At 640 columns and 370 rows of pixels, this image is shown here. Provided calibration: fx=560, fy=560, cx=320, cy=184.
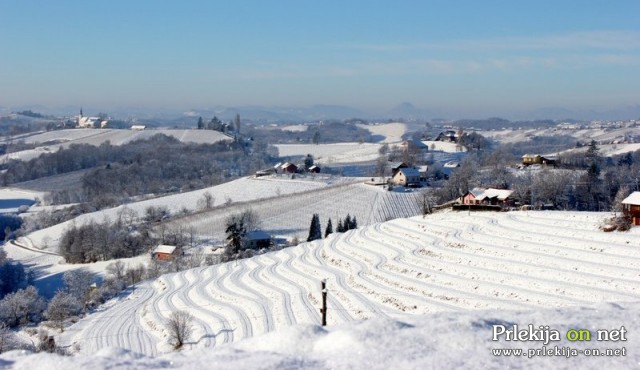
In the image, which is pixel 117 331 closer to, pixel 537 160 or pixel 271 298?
pixel 271 298

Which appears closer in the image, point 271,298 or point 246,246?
point 271,298

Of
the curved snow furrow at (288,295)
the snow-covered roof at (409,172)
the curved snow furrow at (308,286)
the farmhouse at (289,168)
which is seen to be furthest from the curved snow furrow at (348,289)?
the farmhouse at (289,168)

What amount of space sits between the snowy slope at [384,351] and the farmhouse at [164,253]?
3619 cm

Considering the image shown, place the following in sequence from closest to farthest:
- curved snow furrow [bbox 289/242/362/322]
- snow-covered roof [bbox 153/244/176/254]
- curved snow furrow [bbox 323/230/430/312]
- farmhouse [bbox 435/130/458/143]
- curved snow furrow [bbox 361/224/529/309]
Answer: curved snow furrow [bbox 361/224/529/309], curved snow furrow [bbox 289/242/362/322], curved snow furrow [bbox 323/230/430/312], snow-covered roof [bbox 153/244/176/254], farmhouse [bbox 435/130/458/143]

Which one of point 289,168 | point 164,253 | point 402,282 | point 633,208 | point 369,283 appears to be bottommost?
point 164,253

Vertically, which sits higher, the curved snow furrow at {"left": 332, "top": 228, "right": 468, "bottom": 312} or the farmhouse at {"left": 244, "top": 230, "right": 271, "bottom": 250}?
the curved snow furrow at {"left": 332, "top": 228, "right": 468, "bottom": 312}

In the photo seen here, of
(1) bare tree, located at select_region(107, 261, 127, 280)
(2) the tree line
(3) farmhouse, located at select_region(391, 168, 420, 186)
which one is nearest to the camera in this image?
(1) bare tree, located at select_region(107, 261, 127, 280)

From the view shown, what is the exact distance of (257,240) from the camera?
45.6 metres

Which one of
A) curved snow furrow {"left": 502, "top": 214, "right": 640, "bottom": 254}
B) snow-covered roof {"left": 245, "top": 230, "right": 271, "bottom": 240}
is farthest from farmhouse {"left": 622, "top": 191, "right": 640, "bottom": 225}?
snow-covered roof {"left": 245, "top": 230, "right": 271, "bottom": 240}

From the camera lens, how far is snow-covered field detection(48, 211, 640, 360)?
14.7 meters

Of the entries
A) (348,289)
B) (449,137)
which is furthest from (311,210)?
(449,137)

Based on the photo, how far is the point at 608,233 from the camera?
1784 centimetres

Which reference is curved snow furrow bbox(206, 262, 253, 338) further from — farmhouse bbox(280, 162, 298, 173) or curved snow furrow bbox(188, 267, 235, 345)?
farmhouse bbox(280, 162, 298, 173)

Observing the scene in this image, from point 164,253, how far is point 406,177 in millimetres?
33066
